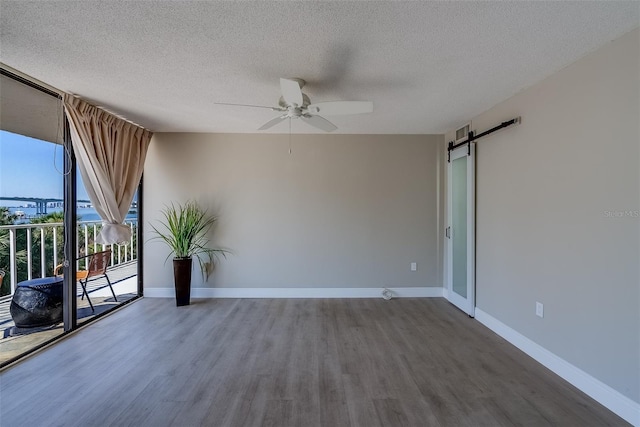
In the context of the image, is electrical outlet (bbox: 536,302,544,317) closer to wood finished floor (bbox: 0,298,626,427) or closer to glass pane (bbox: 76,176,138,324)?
wood finished floor (bbox: 0,298,626,427)

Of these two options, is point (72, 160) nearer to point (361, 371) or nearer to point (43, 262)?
point (43, 262)

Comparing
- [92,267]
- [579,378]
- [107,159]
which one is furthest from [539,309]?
[92,267]

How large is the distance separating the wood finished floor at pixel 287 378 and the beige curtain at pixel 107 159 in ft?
4.19

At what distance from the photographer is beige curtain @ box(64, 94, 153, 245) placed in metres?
2.78

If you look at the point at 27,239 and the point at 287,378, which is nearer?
the point at 287,378

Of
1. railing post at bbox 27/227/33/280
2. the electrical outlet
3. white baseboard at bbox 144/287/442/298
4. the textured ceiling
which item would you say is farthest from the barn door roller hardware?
railing post at bbox 27/227/33/280

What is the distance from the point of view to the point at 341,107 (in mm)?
2238

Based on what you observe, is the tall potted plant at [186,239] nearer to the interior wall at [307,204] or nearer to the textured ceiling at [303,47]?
the interior wall at [307,204]

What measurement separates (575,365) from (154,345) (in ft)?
12.0

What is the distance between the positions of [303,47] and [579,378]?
3.21m

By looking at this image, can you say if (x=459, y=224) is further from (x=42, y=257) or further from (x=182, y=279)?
(x=42, y=257)

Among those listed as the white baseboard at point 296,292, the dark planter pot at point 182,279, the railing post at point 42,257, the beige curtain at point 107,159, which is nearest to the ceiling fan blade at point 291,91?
the beige curtain at point 107,159

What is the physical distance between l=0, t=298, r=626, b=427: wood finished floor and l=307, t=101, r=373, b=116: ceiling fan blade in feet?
7.20

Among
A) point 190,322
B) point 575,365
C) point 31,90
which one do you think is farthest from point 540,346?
point 31,90
